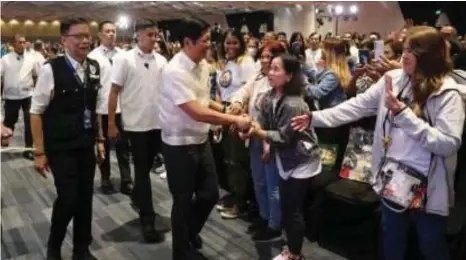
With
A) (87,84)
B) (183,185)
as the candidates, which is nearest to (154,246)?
→ (183,185)

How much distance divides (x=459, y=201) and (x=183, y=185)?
154 cm

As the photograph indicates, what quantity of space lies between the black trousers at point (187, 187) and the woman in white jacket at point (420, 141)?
0.99m

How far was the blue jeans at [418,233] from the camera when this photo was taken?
6.10ft

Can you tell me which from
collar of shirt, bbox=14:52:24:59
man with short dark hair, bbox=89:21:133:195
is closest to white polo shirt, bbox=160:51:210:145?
man with short dark hair, bbox=89:21:133:195

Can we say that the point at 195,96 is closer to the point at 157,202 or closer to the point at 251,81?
the point at 251,81

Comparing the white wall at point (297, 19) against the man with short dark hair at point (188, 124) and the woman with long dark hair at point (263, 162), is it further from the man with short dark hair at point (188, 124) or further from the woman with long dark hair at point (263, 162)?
the man with short dark hair at point (188, 124)

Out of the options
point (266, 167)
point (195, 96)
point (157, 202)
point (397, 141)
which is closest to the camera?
point (397, 141)

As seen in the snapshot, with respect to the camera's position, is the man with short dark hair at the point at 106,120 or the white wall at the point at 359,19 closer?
the man with short dark hair at the point at 106,120

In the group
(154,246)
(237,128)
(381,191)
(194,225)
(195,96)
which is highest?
(195,96)

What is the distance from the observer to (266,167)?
292 cm

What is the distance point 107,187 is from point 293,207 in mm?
2352

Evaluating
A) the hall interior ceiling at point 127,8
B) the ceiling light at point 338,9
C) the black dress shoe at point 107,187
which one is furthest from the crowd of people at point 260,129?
the ceiling light at point 338,9

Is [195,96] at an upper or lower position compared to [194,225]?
upper

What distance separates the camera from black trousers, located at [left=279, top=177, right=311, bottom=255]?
242cm
